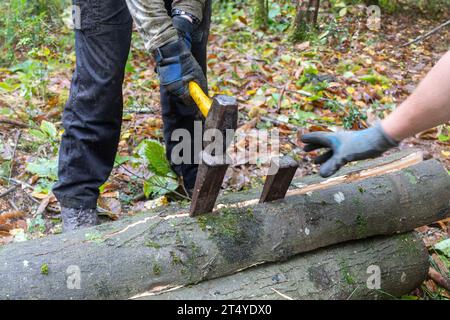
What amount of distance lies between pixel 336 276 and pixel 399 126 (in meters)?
0.81

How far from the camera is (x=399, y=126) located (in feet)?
6.02

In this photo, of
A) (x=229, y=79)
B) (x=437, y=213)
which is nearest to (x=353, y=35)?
(x=229, y=79)

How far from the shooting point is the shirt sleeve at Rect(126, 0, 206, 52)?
2357 millimetres

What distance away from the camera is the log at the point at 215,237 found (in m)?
1.84

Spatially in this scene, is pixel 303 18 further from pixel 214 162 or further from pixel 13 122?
pixel 214 162

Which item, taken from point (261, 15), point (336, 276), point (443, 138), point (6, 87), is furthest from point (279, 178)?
point (261, 15)

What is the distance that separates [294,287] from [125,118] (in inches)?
102

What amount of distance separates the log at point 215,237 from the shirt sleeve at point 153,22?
2.91ft

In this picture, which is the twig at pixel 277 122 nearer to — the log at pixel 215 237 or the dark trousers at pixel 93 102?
the log at pixel 215 237

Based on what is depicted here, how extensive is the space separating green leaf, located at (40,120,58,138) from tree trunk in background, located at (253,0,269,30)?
153 inches

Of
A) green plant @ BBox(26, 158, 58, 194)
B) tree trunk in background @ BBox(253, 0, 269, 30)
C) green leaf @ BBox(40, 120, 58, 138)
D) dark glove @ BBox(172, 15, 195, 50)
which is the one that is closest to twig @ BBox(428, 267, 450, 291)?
dark glove @ BBox(172, 15, 195, 50)

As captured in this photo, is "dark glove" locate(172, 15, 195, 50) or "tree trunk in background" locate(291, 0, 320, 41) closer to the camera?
"dark glove" locate(172, 15, 195, 50)

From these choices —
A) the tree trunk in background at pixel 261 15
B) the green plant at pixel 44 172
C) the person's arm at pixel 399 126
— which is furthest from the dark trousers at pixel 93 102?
the tree trunk in background at pixel 261 15

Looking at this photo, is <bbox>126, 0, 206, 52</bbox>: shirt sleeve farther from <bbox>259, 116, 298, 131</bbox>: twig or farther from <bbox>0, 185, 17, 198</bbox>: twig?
<bbox>259, 116, 298, 131</bbox>: twig
